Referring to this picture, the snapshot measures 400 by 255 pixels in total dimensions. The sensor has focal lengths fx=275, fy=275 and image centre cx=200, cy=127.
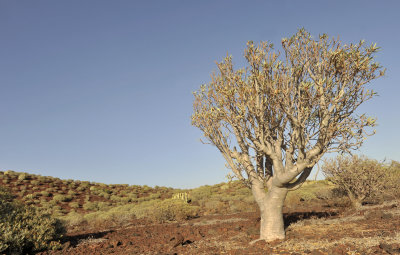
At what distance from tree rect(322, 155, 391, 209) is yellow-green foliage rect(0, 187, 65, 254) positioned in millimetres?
14918

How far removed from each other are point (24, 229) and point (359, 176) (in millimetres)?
16233

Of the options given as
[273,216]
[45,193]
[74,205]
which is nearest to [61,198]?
[45,193]

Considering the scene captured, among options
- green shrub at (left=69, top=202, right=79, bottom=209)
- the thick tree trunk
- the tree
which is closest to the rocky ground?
the thick tree trunk

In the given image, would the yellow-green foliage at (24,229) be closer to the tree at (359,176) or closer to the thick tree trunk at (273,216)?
the thick tree trunk at (273,216)

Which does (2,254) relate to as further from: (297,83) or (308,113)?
(297,83)

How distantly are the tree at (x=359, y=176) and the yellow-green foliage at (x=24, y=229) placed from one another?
14.9 m

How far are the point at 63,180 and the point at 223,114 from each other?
136ft

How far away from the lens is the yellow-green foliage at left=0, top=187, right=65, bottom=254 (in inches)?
337

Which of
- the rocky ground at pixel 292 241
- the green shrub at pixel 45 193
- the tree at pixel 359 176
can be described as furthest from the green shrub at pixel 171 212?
the green shrub at pixel 45 193

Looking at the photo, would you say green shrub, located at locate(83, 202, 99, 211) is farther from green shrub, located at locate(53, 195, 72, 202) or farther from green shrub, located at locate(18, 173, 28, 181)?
green shrub, located at locate(18, 173, 28, 181)

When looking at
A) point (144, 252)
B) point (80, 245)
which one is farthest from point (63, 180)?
point (144, 252)

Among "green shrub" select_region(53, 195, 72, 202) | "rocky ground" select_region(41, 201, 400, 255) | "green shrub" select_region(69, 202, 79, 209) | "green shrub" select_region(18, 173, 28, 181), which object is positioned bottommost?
"rocky ground" select_region(41, 201, 400, 255)

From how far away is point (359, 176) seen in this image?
51.0ft

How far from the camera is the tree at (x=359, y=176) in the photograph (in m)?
15.4
